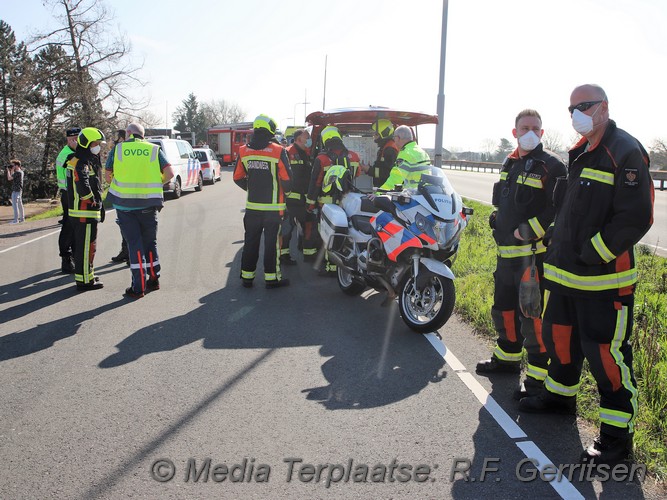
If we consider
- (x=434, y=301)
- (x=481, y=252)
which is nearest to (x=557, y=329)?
(x=434, y=301)

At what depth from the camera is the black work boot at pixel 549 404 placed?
12.9 feet

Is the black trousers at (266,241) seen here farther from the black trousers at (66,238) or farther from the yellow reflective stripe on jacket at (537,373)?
the yellow reflective stripe on jacket at (537,373)

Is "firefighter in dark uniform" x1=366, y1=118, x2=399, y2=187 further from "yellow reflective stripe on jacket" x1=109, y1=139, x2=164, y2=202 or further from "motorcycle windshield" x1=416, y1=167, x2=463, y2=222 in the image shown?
"yellow reflective stripe on jacket" x1=109, y1=139, x2=164, y2=202

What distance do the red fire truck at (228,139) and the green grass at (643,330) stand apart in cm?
3567

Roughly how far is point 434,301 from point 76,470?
3.43m

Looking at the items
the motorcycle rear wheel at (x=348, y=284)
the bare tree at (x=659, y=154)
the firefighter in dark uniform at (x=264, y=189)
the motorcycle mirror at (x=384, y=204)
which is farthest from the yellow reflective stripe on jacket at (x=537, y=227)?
the bare tree at (x=659, y=154)

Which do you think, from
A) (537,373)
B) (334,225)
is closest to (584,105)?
(537,373)

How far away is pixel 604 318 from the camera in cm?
340

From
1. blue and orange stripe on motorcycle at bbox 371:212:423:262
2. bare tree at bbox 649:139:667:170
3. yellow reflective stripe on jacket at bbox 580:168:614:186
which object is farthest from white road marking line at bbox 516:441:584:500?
bare tree at bbox 649:139:667:170

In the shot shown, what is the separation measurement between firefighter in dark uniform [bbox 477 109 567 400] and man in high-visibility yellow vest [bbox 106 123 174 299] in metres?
4.29

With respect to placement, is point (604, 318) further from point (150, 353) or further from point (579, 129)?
point (150, 353)

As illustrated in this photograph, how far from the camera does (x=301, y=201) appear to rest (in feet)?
29.3

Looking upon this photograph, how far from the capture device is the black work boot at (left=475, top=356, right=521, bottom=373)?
471 cm

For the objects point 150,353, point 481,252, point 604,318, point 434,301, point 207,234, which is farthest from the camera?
point 207,234
